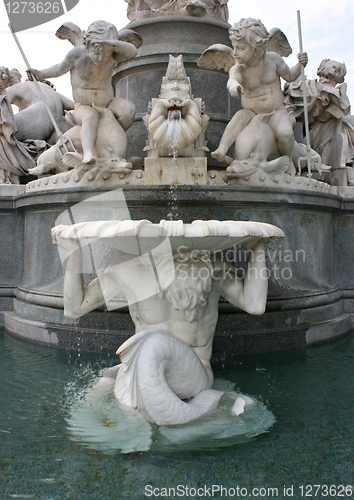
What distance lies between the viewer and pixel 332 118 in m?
7.00

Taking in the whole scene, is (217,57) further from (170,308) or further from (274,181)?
(170,308)

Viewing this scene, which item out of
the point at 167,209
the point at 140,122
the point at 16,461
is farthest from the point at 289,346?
the point at 140,122

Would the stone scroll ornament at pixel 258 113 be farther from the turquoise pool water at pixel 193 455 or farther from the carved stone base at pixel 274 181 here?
the turquoise pool water at pixel 193 455

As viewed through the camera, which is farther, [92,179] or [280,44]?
[280,44]

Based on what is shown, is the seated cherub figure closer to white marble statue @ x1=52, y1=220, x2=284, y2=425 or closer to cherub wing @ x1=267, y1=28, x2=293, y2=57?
cherub wing @ x1=267, y1=28, x2=293, y2=57

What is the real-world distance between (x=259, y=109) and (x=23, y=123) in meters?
3.95

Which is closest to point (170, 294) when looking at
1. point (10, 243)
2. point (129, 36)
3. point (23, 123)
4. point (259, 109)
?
point (259, 109)

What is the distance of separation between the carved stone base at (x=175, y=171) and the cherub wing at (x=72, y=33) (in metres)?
2.31

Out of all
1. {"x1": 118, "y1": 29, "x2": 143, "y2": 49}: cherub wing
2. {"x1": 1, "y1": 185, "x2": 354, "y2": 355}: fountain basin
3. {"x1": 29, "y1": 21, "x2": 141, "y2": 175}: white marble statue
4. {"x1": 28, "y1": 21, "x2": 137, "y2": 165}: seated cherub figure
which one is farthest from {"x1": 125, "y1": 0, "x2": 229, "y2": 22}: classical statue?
{"x1": 1, "y1": 185, "x2": 354, "y2": 355}: fountain basin

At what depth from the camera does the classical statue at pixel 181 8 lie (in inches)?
314

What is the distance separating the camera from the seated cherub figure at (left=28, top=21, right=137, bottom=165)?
5230mm

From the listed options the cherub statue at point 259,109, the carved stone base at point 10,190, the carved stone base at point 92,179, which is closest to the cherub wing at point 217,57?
the cherub statue at point 259,109

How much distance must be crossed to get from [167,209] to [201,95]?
4011 mm

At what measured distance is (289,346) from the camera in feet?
15.8
